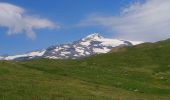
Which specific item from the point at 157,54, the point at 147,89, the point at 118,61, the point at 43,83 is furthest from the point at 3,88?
the point at 157,54

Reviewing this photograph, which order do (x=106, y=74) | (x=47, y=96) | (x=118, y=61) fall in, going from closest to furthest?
1. (x=47, y=96)
2. (x=106, y=74)
3. (x=118, y=61)

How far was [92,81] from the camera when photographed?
6844 centimetres

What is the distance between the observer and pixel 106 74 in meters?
78.6

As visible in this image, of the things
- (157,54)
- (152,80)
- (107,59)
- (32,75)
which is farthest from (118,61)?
(32,75)

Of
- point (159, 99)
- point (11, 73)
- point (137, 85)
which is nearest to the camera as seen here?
point (159, 99)

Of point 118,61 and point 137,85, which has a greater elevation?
point 118,61

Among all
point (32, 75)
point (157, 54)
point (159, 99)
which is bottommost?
point (159, 99)

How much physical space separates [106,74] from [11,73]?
21985 millimetres

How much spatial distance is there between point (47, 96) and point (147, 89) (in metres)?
25.0

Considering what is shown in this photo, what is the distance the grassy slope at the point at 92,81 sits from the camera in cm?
4778

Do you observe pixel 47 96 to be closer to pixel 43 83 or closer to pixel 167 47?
pixel 43 83

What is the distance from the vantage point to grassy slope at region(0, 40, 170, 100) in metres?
47.8

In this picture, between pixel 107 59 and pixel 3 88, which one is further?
pixel 107 59

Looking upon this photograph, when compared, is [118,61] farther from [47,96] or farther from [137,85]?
[47,96]
